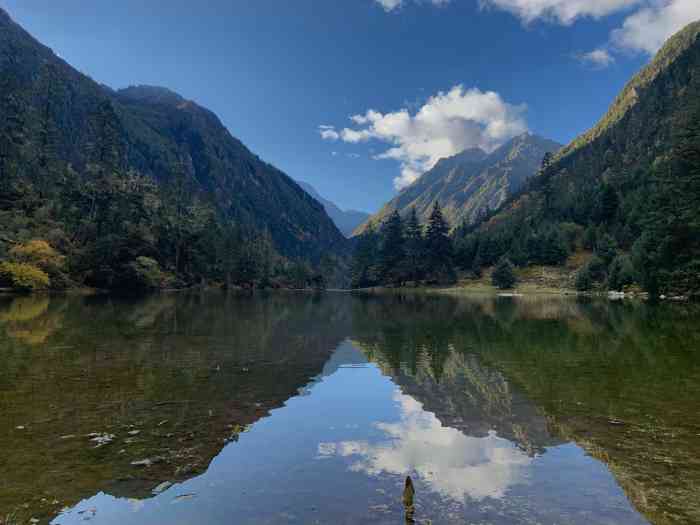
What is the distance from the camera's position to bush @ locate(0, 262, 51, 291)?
7012cm

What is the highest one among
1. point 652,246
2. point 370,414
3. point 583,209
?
point 583,209

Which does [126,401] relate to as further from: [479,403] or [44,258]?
[44,258]

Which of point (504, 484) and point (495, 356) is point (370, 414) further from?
point (495, 356)

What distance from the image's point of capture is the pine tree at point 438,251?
137500mm

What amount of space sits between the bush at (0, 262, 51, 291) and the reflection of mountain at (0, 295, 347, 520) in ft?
162

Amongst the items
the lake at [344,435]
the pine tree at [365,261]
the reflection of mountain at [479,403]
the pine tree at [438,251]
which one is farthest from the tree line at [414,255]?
the reflection of mountain at [479,403]

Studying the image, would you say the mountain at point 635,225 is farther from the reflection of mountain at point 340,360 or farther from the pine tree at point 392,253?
the reflection of mountain at point 340,360

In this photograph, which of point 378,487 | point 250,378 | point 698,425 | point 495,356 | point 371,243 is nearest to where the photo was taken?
point 378,487

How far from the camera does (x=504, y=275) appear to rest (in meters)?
120

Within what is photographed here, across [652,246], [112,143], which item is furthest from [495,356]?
[112,143]

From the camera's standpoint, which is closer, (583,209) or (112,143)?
(112,143)

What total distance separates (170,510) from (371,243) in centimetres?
16969

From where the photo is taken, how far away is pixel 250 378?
1778 centimetres

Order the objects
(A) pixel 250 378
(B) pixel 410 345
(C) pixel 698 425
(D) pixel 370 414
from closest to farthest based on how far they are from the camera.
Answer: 1. (C) pixel 698 425
2. (D) pixel 370 414
3. (A) pixel 250 378
4. (B) pixel 410 345
